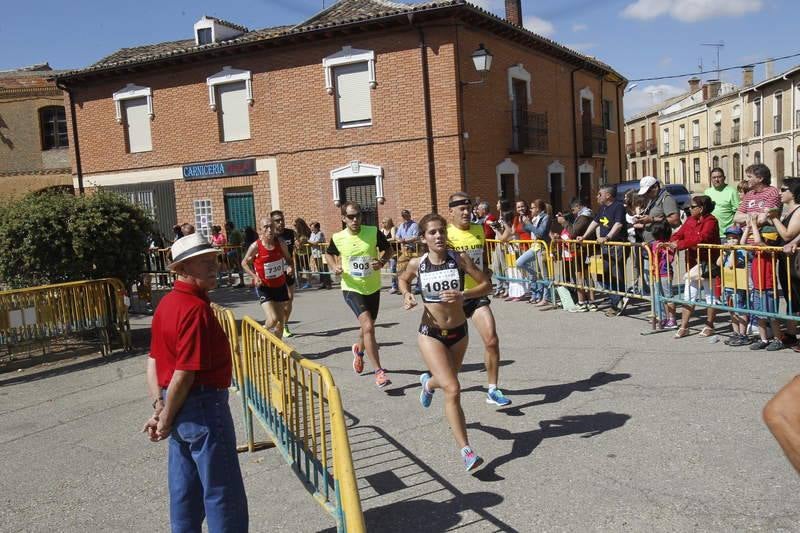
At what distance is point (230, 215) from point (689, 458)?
18960mm

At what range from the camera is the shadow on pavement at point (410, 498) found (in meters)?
4.07

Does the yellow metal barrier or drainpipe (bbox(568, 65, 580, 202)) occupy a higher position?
drainpipe (bbox(568, 65, 580, 202))

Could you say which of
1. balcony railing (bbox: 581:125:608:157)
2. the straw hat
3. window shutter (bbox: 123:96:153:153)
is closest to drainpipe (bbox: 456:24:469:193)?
balcony railing (bbox: 581:125:608:157)

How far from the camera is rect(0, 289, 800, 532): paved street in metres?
4.15

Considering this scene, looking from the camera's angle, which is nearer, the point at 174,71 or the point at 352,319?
the point at 352,319

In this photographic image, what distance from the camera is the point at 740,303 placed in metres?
7.95

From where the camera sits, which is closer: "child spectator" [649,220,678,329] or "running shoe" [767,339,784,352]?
"running shoe" [767,339,784,352]

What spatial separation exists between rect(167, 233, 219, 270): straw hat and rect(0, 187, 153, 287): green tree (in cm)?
733

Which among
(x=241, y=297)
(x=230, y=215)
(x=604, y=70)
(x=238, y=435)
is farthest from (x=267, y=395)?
(x=604, y=70)

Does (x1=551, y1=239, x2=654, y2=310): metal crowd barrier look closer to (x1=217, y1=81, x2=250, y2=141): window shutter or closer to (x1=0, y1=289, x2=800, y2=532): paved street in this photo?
(x1=0, y1=289, x2=800, y2=532): paved street

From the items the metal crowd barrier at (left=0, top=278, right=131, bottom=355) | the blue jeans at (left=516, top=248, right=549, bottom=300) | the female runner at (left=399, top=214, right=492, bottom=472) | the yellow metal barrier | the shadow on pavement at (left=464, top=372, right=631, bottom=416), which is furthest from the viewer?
the blue jeans at (left=516, top=248, right=549, bottom=300)

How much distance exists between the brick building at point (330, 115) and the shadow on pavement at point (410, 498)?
13.9m

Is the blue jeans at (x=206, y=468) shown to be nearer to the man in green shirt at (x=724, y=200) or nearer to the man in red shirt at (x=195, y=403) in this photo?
the man in red shirt at (x=195, y=403)

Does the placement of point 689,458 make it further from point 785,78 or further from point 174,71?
point 785,78
